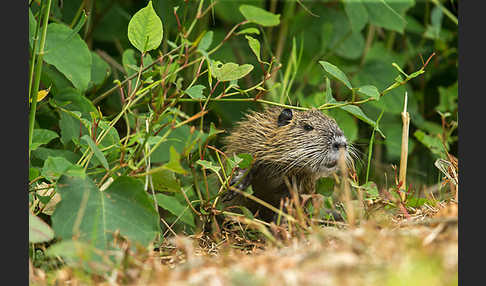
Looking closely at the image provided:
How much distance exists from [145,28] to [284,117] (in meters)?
0.73

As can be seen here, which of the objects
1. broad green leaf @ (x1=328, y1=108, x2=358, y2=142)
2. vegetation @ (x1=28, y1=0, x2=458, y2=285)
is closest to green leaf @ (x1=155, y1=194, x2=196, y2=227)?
vegetation @ (x1=28, y1=0, x2=458, y2=285)

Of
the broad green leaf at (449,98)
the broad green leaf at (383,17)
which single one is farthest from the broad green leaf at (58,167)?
the broad green leaf at (449,98)

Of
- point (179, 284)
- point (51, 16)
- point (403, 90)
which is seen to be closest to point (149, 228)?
point (179, 284)

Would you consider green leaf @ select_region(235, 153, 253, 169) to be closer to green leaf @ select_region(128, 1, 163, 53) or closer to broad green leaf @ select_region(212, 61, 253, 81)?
broad green leaf @ select_region(212, 61, 253, 81)

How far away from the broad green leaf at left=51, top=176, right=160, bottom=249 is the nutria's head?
703mm

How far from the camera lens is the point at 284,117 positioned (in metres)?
2.39

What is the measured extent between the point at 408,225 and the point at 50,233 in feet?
3.60

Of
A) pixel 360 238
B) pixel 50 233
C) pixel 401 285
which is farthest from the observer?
pixel 50 233

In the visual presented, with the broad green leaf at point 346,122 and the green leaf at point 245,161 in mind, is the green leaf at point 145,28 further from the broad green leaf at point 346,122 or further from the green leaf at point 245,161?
the broad green leaf at point 346,122

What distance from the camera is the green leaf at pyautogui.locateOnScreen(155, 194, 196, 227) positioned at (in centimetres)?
225

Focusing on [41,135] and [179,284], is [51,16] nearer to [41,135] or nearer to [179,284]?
[41,135]

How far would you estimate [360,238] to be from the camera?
144cm

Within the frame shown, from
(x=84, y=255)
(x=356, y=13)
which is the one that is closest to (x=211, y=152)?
(x=356, y=13)

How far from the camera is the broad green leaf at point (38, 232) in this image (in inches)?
64.1
